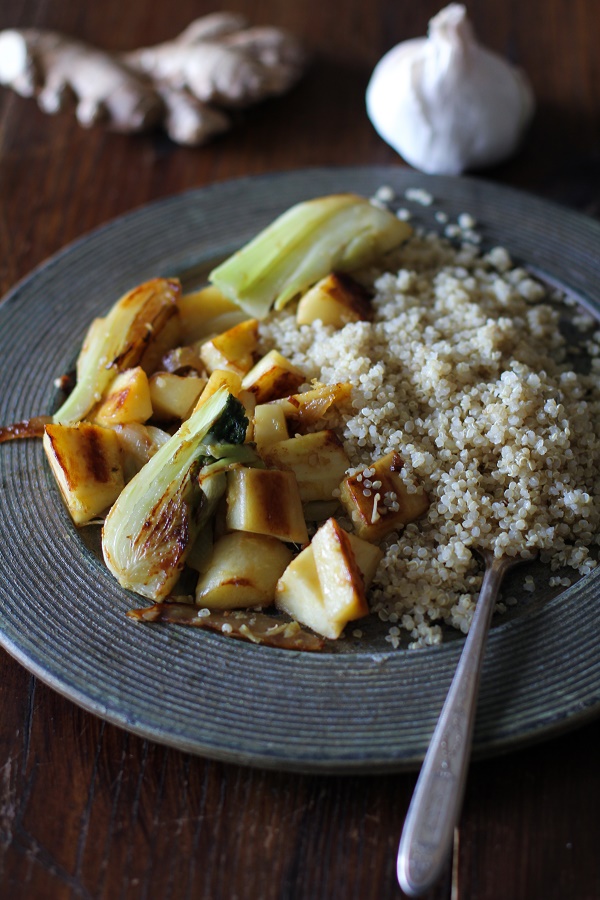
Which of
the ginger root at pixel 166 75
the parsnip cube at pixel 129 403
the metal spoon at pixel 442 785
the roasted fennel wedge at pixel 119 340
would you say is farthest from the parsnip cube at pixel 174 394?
the ginger root at pixel 166 75

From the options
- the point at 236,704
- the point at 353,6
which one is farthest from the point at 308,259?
the point at 353,6

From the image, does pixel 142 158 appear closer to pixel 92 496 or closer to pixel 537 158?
pixel 537 158

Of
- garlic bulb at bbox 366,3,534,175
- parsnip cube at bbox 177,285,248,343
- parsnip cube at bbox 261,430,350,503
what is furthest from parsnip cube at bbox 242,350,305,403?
garlic bulb at bbox 366,3,534,175

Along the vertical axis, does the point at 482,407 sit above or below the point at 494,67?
below

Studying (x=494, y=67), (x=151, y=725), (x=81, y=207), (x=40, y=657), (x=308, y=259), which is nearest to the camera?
(x=151, y=725)

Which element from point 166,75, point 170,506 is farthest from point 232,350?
point 166,75

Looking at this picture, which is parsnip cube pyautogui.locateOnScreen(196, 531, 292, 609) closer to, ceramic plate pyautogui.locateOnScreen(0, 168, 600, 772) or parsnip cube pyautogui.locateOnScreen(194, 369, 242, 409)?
ceramic plate pyautogui.locateOnScreen(0, 168, 600, 772)

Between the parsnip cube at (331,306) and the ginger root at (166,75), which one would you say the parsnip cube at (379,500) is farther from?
the ginger root at (166,75)
